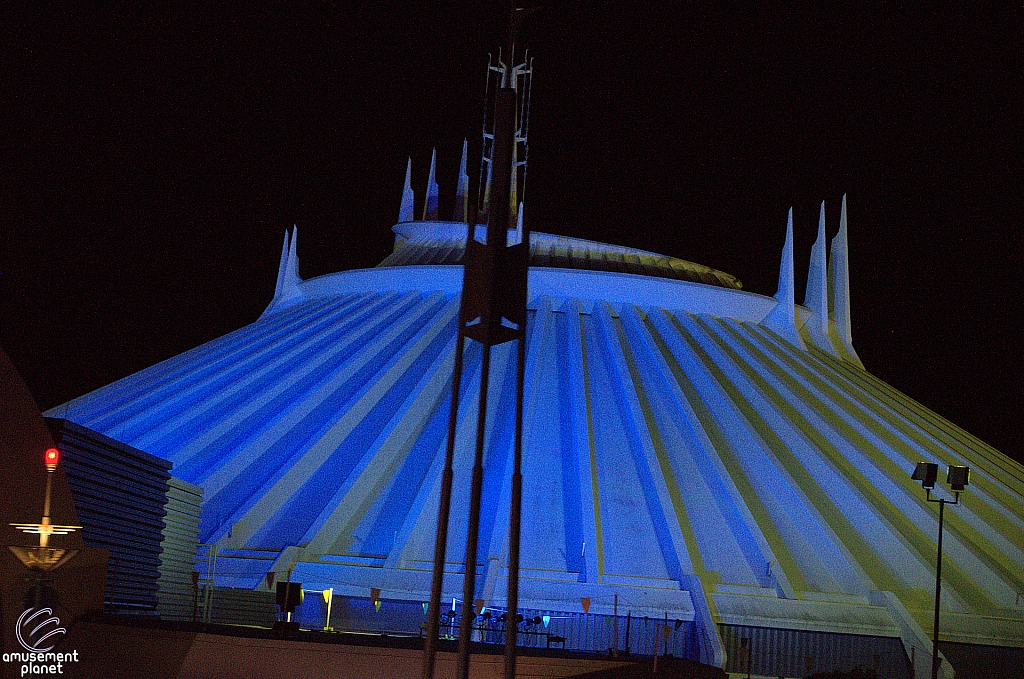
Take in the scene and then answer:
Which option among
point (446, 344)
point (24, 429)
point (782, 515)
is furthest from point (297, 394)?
point (24, 429)

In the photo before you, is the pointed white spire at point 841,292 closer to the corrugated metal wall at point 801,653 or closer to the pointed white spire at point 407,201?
the pointed white spire at point 407,201

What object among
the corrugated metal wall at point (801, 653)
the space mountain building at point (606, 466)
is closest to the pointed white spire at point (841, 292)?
the space mountain building at point (606, 466)

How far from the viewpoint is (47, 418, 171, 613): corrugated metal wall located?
9438 millimetres

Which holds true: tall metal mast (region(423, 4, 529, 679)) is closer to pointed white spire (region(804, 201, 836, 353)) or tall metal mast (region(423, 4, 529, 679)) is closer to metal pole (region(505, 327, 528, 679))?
metal pole (region(505, 327, 528, 679))

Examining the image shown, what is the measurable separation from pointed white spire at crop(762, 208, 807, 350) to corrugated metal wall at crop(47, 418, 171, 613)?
10650 millimetres

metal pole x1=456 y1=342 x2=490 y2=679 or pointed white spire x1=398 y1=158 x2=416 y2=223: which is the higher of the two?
pointed white spire x1=398 y1=158 x2=416 y2=223

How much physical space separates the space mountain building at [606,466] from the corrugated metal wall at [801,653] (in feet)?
0.07

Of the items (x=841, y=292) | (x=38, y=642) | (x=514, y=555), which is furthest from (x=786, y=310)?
(x=38, y=642)

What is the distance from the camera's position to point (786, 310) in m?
18.5

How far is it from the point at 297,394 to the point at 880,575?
7.49 m

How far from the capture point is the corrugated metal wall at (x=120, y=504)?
9438 mm

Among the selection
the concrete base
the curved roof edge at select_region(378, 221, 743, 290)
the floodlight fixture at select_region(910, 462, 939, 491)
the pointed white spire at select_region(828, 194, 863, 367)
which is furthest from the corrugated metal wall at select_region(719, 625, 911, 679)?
the pointed white spire at select_region(828, 194, 863, 367)

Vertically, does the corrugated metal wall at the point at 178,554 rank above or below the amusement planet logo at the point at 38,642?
above

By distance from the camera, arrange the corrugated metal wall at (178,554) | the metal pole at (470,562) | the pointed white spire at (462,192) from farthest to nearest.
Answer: the pointed white spire at (462,192) → the corrugated metal wall at (178,554) → the metal pole at (470,562)
